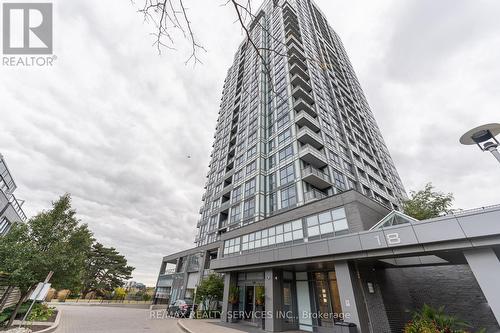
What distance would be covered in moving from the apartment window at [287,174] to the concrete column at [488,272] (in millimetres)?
15031

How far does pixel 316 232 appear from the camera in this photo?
1466 cm

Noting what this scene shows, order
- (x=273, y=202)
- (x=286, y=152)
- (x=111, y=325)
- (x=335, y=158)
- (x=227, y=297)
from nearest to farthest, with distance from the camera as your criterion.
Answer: (x=111, y=325), (x=227, y=297), (x=273, y=202), (x=286, y=152), (x=335, y=158)

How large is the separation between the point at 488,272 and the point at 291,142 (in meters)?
19.1

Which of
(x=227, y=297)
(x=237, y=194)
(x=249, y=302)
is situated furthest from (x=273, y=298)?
(x=237, y=194)

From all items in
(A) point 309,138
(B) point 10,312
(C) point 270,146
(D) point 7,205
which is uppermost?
(C) point 270,146

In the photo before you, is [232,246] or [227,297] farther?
[232,246]

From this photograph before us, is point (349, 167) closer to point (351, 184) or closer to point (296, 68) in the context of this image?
point (351, 184)

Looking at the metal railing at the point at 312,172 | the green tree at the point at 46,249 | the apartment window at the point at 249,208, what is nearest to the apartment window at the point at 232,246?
the apartment window at the point at 249,208

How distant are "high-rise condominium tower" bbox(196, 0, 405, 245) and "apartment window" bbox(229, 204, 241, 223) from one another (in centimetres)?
14

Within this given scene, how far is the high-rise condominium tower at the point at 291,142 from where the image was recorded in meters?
23.8

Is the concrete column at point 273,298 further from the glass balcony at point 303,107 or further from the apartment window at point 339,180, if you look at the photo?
the glass balcony at point 303,107

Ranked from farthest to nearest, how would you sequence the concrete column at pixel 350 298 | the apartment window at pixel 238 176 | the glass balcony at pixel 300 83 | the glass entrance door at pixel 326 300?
the glass balcony at pixel 300 83 < the apartment window at pixel 238 176 < the glass entrance door at pixel 326 300 < the concrete column at pixel 350 298

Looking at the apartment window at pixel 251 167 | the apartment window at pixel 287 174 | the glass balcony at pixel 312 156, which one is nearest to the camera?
the apartment window at pixel 287 174

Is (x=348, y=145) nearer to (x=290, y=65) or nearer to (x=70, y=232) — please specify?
(x=290, y=65)
